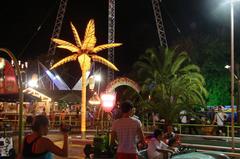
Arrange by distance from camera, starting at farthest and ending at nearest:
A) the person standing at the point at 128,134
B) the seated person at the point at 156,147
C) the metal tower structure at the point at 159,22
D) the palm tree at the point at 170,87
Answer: the metal tower structure at the point at 159,22 → the palm tree at the point at 170,87 → the seated person at the point at 156,147 → the person standing at the point at 128,134

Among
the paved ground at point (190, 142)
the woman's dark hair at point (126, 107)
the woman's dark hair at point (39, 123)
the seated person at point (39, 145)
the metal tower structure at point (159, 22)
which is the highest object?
the metal tower structure at point (159, 22)

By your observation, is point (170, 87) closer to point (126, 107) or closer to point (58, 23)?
point (126, 107)

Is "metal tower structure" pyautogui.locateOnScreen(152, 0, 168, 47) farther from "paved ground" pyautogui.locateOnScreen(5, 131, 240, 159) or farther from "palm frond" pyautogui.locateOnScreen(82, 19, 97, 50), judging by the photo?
"paved ground" pyautogui.locateOnScreen(5, 131, 240, 159)

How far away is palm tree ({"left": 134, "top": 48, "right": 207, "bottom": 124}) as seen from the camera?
23.4 metres

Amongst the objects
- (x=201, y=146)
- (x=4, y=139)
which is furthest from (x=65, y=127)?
(x=201, y=146)

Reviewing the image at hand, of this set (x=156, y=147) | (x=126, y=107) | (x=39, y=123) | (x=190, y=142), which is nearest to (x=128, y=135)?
(x=126, y=107)

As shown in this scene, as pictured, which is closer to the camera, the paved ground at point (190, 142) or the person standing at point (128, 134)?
the person standing at point (128, 134)

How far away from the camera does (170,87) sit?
2412cm

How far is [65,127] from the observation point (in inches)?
179

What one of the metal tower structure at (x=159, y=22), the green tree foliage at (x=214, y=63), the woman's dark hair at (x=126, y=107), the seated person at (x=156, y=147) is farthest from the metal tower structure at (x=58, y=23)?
the woman's dark hair at (x=126, y=107)

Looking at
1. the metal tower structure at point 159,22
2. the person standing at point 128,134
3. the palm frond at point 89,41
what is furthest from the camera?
the metal tower structure at point 159,22

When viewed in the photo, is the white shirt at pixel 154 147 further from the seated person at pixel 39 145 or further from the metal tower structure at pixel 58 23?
the metal tower structure at pixel 58 23

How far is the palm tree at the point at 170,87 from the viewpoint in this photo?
76.8ft

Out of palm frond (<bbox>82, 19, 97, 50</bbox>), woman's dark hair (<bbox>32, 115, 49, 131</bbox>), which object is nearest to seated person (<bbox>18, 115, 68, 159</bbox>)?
woman's dark hair (<bbox>32, 115, 49, 131</bbox>)
